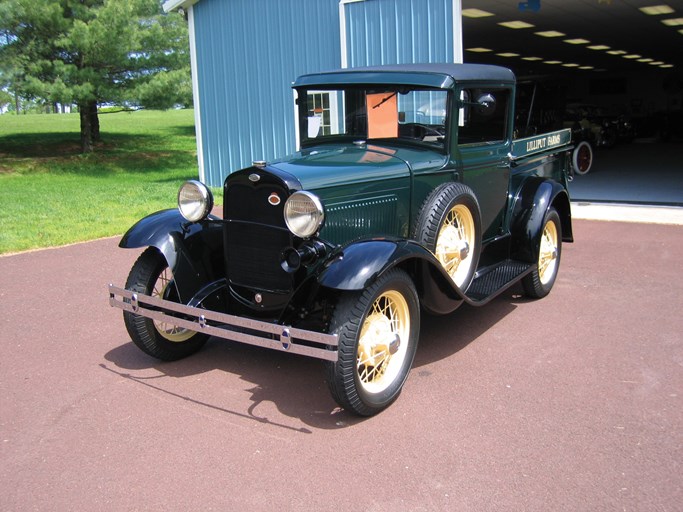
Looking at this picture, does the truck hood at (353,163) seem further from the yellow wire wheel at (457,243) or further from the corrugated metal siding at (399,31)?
the corrugated metal siding at (399,31)

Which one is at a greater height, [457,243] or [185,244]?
[185,244]

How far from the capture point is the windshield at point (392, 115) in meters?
4.48

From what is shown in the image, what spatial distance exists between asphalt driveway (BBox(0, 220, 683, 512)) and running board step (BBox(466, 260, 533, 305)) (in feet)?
1.30

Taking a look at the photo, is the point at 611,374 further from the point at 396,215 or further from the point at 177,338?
the point at 177,338

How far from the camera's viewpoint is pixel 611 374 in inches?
156

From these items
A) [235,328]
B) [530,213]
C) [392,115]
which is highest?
[392,115]

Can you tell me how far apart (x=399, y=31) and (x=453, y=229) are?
22.0 ft

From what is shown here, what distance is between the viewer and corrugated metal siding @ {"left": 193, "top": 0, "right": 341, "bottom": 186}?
37.2 ft

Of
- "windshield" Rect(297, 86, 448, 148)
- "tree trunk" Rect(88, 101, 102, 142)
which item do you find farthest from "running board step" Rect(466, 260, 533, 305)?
"tree trunk" Rect(88, 101, 102, 142)

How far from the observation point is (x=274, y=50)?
11891mm

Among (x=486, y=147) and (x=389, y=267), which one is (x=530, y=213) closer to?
(x=486, y=147)

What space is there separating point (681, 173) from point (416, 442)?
43.1ft

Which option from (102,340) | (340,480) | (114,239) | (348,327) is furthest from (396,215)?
(114,239)

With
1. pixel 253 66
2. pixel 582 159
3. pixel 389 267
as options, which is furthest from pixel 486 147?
pixel 582 159
